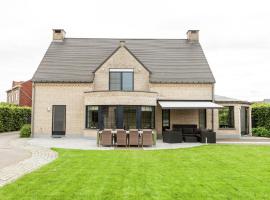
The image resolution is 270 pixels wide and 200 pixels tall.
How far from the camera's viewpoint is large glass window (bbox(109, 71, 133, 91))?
26297 mm

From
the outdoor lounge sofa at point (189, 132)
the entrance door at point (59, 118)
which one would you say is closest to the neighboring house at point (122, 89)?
the entrance door at point (59, 118)

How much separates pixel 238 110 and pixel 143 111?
396 inches

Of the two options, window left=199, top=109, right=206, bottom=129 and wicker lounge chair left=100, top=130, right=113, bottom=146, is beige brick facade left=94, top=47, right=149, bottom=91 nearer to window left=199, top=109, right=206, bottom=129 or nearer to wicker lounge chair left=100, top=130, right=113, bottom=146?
window left=199, top=109, right=206, bottom=129

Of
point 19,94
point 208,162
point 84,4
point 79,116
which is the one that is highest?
point 84,4

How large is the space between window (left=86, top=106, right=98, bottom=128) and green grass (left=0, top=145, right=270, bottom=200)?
10.6m

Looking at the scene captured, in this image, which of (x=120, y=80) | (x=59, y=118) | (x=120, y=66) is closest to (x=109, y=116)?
(x=120, y=80)

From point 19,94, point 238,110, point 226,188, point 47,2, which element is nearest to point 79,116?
point 47,2

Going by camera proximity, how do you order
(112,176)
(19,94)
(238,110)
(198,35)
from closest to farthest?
(112,176)
(238,110)
(198,35)
(19,94)

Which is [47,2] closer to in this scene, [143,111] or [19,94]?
[143,111]

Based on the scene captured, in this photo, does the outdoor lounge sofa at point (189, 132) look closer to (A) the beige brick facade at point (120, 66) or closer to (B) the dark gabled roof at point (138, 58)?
(B) the dark gabled roof at point (138, 58)

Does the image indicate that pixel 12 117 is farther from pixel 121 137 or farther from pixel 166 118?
pixel 121 137

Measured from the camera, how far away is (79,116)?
25578 millimetres

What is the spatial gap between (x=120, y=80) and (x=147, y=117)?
15.8 ft

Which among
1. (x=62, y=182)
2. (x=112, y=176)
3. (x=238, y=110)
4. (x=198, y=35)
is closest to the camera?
(x=62, y=182)
